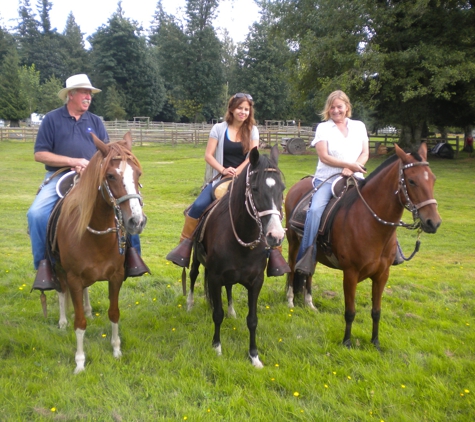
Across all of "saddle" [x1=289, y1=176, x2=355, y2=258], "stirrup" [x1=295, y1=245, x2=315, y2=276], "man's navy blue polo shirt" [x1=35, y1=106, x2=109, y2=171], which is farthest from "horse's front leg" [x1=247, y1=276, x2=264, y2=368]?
"man's navy blue polo shirt" [x1=35, y1=106, x2=109, y2=171]

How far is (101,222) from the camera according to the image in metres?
3.99

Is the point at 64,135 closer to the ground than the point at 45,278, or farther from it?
farther from it

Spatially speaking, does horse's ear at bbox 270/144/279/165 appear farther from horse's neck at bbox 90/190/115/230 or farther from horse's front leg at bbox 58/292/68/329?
horse's front leg at bbox 58/292/68/329

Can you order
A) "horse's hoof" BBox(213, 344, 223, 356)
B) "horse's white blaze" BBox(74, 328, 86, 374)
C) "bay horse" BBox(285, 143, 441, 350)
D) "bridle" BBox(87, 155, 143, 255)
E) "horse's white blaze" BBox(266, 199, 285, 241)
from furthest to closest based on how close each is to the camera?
"horse's hoof" BBox(213, 344, 223, 356)
"horse's white blaze" BBox(74, 328, 86, 374)
"bay horse" BBox(285, 143, 441, 350)
"bridle" BBox(87, 155, 143, 255)
"horse's white blaze" BBox(266, 199, 285, 241)

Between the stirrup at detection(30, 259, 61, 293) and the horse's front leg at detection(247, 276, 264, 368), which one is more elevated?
the stirrup at detection(30, 259, 61, 293)

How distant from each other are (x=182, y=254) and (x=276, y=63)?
62.3m

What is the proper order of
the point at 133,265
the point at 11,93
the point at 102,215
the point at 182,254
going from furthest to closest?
the point at 11,93 → the point at 182,254 → the point at 133,265 → the point at 102,215

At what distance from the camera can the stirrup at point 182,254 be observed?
509cm

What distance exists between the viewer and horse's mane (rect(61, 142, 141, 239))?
12.0 feet

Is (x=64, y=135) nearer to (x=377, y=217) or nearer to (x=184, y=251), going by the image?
(x=184, y=251)

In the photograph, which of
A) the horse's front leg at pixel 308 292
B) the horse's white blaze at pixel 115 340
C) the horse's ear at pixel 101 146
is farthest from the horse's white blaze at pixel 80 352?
the horse's front leg at pixel 308 292

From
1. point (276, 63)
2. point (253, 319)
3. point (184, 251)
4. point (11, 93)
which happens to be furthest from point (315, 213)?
point (276, 63)

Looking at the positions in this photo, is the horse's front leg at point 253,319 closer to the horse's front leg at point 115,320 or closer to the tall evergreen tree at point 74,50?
the horse's front leg at point 115,320

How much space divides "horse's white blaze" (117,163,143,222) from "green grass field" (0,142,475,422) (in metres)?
1.70
